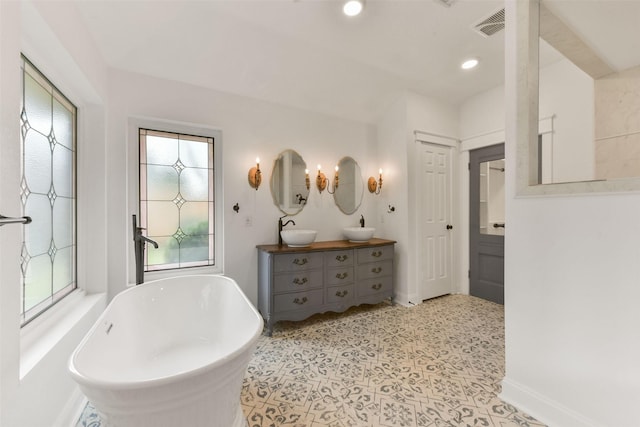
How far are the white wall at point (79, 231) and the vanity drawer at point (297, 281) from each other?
142 cm

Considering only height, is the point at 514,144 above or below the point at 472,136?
below

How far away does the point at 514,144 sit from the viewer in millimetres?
1647

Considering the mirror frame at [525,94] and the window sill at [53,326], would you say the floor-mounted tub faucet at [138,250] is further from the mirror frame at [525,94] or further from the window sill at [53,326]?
the mirror frame at [525,94]

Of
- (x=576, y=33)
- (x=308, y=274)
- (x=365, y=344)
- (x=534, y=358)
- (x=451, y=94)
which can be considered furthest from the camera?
(x=451, y=94)

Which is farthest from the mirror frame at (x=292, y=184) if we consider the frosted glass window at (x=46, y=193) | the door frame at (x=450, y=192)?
the frosted glass window at (x=46, y=193)

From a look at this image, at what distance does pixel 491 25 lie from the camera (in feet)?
7.41

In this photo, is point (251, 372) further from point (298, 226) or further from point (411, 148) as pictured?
point (411, 148)

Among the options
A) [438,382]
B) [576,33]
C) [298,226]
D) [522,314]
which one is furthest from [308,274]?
[576,33]

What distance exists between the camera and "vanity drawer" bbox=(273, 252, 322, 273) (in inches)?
101

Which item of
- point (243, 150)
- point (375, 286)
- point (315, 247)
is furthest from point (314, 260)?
point (243, 150)

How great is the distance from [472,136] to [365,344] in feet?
9.70

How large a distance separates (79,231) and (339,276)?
2.35 m

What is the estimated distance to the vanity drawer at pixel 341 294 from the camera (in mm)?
2830

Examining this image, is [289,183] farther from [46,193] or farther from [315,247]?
[46,193]
